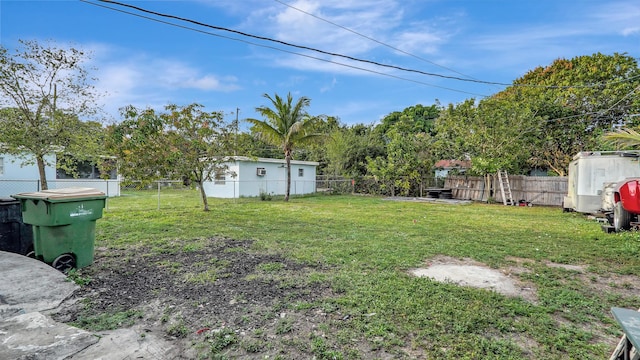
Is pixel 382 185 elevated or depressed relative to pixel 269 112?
depressed

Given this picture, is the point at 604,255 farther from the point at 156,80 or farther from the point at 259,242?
the point at 156,80

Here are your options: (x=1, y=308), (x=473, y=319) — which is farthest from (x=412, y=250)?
(x=1, y=308)

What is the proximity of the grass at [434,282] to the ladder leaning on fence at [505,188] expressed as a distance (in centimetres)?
562

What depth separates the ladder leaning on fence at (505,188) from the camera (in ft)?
49.3

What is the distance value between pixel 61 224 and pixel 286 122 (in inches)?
454

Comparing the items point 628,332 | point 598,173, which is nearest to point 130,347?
point 628,332

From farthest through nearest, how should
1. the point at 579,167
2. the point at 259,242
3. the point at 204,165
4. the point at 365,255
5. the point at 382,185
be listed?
the point at 382,185, the point at 204,165, the point at 579,167, the point at 259,242, the point at 365,255

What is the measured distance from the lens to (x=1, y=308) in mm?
2998

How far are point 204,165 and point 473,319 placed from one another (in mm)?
9946

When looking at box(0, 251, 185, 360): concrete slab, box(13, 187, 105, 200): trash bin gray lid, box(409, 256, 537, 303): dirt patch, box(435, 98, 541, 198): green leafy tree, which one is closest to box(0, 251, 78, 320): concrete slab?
box(0, 251, 185, 360): concrete slab

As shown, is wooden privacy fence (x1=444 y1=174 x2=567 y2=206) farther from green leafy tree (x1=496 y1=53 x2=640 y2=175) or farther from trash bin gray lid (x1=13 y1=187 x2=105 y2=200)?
trash bin gray lid (x1=13 y1=187 x2=105 y2=200)

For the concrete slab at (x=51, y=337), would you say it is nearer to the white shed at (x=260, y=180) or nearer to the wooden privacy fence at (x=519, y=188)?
the white shed at (x=260, y=180)

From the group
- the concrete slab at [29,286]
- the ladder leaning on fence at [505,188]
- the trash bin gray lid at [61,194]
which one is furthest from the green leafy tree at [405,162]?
the concrete slab at [29,286]

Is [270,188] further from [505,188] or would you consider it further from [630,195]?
[630,195]
